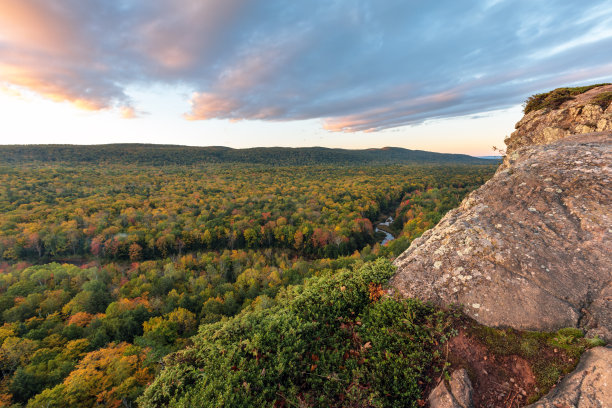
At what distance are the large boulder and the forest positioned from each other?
3.78 feet

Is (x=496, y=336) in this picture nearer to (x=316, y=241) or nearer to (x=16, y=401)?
(x=16, y=401)

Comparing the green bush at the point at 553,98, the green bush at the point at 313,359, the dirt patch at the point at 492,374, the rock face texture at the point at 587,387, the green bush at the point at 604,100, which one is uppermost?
the green bush at the point at 553,98

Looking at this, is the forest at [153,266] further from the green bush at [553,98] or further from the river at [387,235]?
the green bush at [553,98]

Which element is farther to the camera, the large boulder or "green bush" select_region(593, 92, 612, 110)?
"green bush" select_region(593, 92, 612, 110)

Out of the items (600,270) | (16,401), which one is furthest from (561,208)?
(16,401)

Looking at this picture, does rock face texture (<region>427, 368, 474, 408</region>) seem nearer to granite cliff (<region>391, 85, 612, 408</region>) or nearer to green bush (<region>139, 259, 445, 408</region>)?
granite cliff (<region>391, 85, 612, 408</region>)

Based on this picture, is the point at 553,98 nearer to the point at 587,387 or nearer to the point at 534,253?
the point at 534,253

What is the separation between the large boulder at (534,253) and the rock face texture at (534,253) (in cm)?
2

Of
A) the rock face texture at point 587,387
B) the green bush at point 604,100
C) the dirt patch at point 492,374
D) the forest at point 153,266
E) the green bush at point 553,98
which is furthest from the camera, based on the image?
the forest at point 153,266

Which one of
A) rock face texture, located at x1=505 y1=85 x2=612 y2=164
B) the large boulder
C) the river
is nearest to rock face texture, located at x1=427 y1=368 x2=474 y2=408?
the large boulder

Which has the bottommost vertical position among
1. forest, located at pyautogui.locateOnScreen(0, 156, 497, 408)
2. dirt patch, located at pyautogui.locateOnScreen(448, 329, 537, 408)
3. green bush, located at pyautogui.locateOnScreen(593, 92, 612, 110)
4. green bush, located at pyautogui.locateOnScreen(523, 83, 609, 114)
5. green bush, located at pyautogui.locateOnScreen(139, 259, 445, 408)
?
forest, located at pyautogui.locateOnScreen(0, 156, 497, 408)

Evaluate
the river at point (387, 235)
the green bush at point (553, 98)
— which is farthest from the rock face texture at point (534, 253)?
the river at point (387, 235)

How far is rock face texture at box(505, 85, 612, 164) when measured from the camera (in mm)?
12195

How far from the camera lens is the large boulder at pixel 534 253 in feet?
16.3
